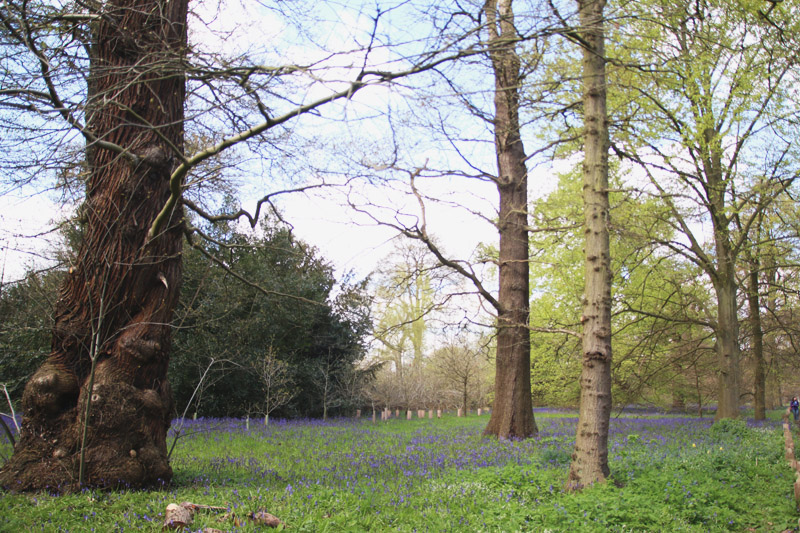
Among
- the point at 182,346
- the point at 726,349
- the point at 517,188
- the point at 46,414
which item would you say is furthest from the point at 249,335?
the point at 726,349

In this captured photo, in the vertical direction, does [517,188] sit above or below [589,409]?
above

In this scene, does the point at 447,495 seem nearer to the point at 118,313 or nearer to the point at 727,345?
the point at 118,313

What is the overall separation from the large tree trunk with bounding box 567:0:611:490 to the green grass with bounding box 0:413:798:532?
1.17 ft

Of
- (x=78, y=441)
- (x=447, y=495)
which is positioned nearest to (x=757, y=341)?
(x=447, y=495)

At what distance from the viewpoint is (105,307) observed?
18.6 feet

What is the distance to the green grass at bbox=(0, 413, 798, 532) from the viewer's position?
14.3 ft

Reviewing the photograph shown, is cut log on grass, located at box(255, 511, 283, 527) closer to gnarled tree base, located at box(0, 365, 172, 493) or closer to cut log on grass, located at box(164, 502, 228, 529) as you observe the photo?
cut log on grass, located at box(164, 502, 228, 529)

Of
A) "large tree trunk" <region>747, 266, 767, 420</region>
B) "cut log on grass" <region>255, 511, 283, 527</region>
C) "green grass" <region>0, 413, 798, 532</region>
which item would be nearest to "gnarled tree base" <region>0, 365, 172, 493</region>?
"green grass" <region>0, 413, 798, 532</region>

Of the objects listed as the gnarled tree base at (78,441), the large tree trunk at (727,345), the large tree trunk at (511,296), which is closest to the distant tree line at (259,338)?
the large tree trunk at (511,296)

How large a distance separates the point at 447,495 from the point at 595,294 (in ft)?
9.19

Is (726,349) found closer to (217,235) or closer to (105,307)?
(105,307)

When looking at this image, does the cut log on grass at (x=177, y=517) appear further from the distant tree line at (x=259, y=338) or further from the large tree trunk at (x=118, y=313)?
the distant tree line at (x=259, y=338)

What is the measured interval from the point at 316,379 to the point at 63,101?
16.0 metres

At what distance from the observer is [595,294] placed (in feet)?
19.4
